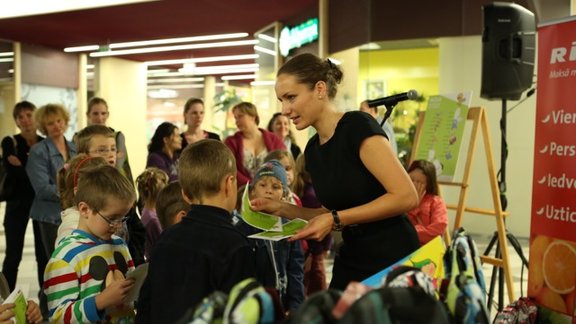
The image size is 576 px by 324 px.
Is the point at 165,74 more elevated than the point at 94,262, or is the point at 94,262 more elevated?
the point at 165,74

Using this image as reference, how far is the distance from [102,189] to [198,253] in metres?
0.70

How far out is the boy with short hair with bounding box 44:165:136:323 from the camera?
2.19m

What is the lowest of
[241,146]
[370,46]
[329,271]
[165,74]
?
[329,271]

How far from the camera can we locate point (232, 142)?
18.9 feet

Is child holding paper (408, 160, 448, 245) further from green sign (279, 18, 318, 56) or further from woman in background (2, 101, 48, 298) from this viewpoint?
green sign (279, 18, 318, 56)

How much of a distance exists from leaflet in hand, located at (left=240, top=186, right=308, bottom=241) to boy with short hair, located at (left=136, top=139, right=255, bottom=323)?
22 centimetres

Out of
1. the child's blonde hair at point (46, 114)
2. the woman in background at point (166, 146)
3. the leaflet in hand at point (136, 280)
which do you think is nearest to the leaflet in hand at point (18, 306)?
the leaflet in hand at point (136, 280)

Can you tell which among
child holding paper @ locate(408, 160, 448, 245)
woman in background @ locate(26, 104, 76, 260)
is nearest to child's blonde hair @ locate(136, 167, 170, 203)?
woman in background @ locate(26, 104, 76, 260)

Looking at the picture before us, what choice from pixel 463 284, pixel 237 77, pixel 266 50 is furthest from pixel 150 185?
pixel 237 77

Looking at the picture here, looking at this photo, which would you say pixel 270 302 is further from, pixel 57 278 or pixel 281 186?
pixel 281 186

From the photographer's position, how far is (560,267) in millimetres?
2840

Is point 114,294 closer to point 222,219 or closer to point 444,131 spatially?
point 222,219

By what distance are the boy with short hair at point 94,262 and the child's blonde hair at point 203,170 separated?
437 millimetres

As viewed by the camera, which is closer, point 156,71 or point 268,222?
point 268,222
